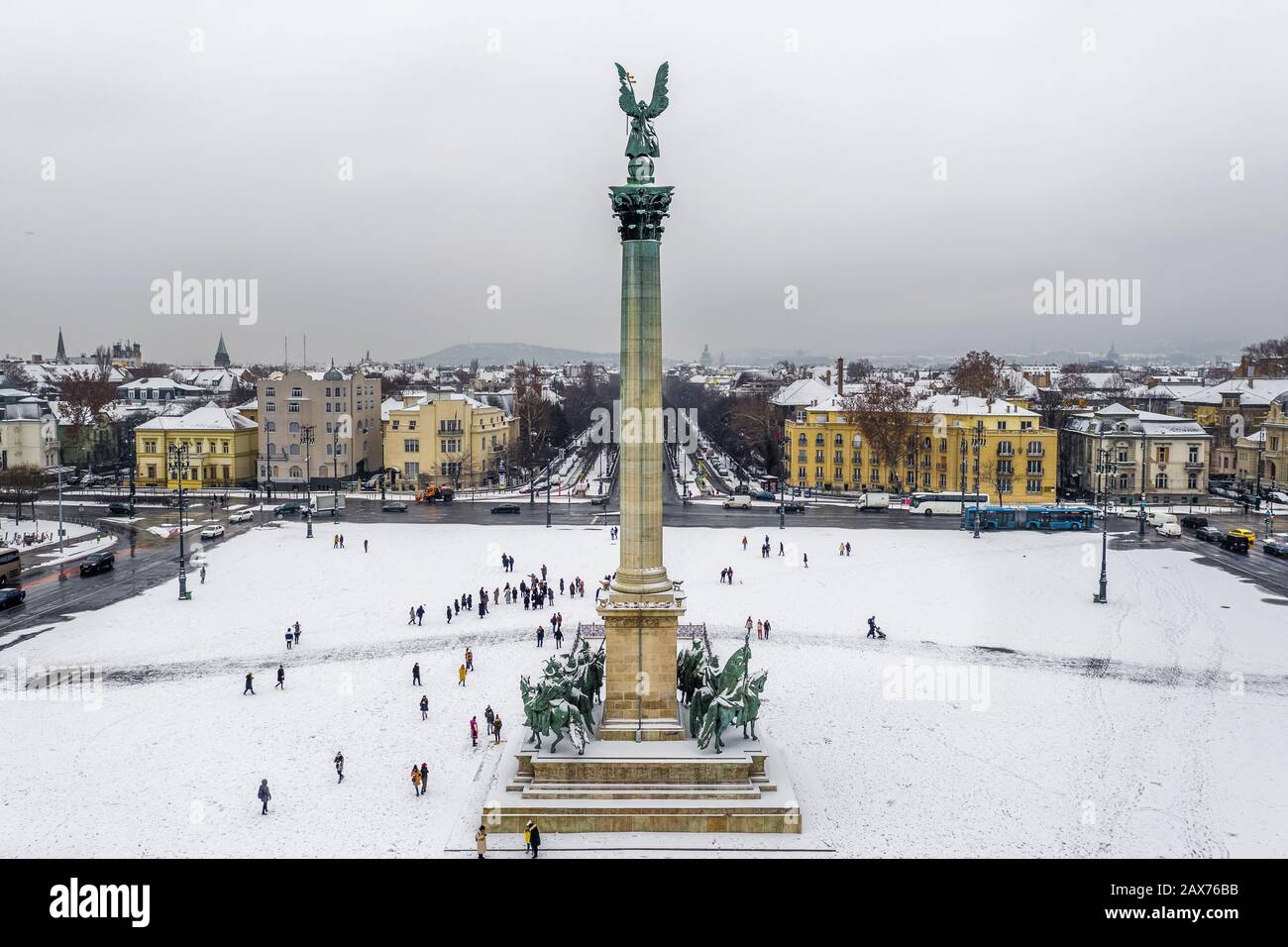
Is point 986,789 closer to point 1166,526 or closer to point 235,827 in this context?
point 235,827

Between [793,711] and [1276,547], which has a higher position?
[1276,547]

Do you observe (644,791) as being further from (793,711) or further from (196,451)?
(196,451)

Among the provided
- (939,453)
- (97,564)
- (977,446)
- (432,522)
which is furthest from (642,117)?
(939,453)

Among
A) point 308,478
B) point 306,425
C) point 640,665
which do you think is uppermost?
point 306,425

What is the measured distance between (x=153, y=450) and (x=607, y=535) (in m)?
49.9

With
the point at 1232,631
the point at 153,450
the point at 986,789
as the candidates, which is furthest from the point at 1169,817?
the point at 153,450

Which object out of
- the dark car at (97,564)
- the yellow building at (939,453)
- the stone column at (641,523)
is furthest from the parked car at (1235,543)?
the dark car at (97,564)

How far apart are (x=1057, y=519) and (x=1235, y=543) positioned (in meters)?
10.9

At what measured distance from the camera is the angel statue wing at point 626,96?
20.6 m

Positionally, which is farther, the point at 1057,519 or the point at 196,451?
the point at 196,451

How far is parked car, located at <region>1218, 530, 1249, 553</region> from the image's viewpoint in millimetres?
52531

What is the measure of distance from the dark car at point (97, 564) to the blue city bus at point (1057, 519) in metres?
56.2

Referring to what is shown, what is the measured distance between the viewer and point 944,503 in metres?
68.9

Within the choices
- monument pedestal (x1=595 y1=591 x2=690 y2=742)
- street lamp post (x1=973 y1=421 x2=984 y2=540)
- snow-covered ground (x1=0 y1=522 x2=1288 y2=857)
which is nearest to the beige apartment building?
snow-covered ground (x1=0 y1=522 x2=1288 y2=857)
